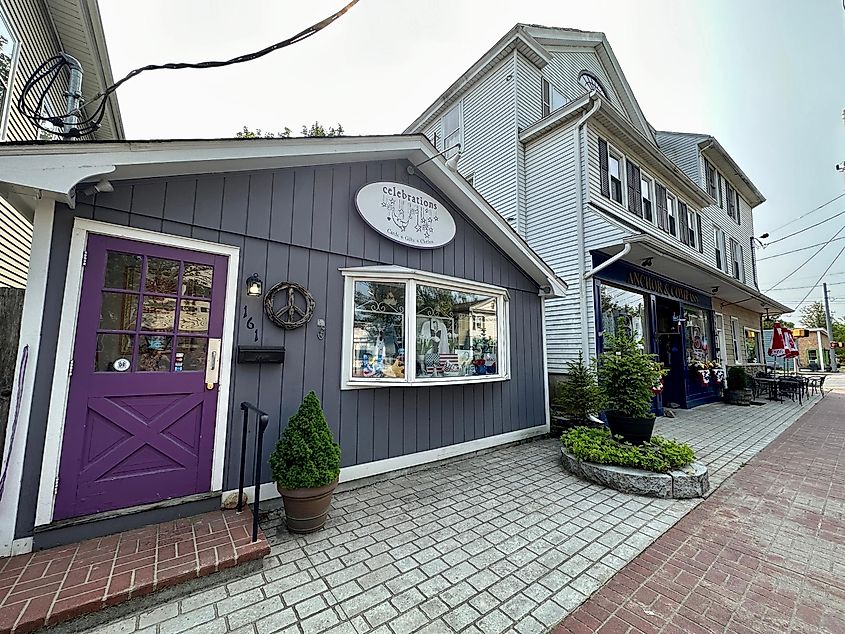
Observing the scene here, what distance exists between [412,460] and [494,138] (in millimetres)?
8230

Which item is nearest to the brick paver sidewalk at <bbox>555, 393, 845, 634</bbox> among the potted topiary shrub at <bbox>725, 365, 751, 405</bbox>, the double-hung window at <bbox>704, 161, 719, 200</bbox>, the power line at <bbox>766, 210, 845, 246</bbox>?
the potted topiary shrub at <bbox>725, 365, 751, 405</bbox>

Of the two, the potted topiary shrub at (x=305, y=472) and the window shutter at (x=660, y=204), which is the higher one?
the window shutter at (x=660, y=204)

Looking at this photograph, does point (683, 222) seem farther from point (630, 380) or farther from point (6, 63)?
point (6, 63)

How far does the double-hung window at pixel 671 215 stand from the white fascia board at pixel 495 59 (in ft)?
16.7

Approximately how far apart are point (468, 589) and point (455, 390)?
2.77 meters

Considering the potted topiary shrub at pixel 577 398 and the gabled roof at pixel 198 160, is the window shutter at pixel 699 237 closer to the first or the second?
the potted topiary shrub at pixel 577 398

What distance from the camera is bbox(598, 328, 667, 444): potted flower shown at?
442 cm

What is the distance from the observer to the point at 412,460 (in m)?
4.40

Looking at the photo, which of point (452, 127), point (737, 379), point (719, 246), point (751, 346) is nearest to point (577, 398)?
point (737, 379)

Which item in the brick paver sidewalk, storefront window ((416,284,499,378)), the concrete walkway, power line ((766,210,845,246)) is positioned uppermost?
power line ((766,210,845,246))

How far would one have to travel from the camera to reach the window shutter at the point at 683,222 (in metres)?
10.5

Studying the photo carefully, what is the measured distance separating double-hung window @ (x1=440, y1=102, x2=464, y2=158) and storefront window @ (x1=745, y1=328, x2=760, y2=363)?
566 inches

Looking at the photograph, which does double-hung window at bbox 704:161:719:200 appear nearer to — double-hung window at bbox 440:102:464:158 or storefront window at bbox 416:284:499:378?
double-hung window at bbox 440:102:464:158

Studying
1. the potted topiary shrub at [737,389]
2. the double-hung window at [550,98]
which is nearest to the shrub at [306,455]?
the double-hung window at [550,98]
